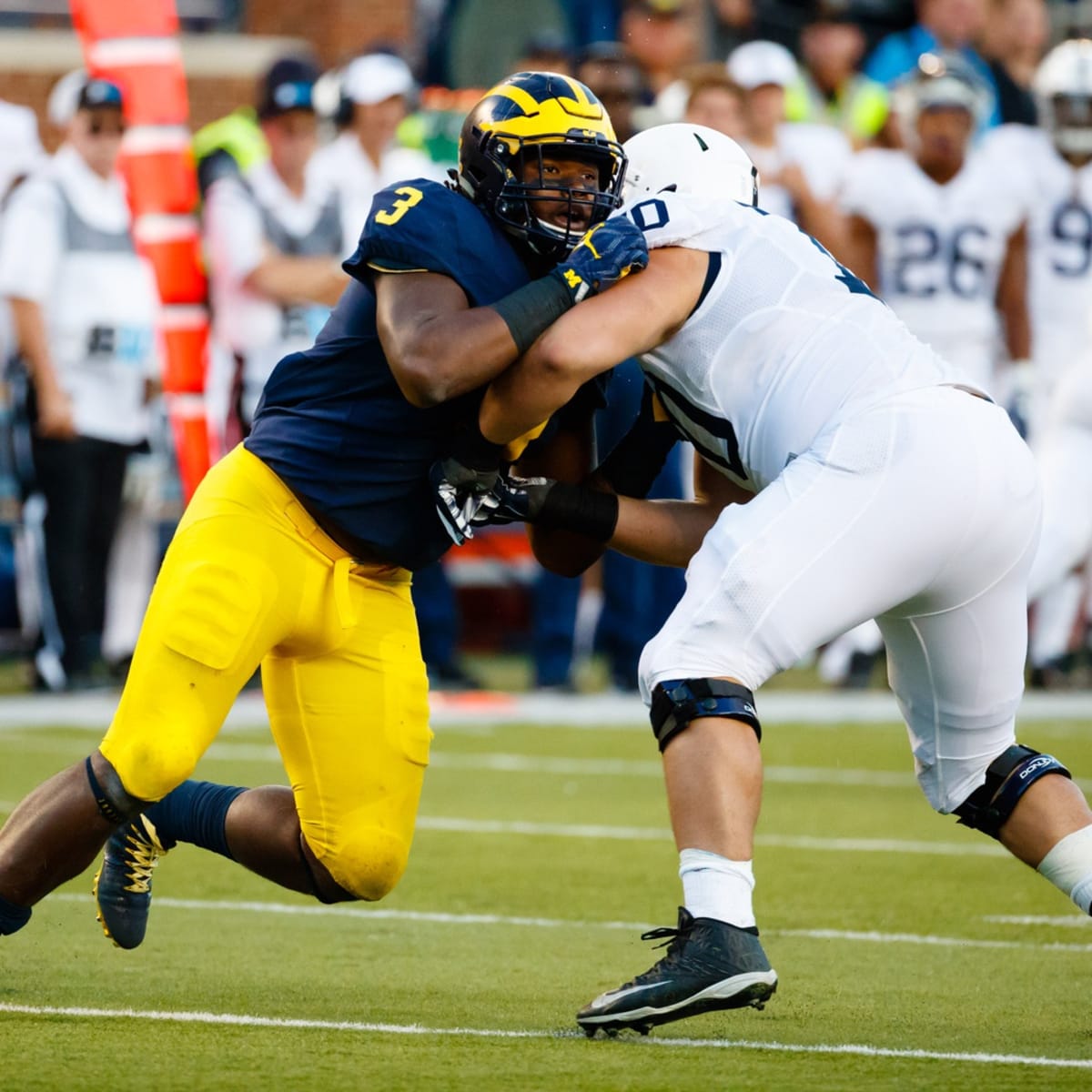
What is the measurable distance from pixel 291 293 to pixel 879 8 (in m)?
6.77

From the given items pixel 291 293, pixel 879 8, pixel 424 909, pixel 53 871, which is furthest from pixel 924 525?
pixel 879 8

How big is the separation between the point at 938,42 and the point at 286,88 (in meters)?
4.23

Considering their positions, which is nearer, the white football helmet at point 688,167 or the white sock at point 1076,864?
the white sock at point 1076,864

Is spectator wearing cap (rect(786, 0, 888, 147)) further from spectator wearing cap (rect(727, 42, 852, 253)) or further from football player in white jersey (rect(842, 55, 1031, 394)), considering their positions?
football player in white jersey (rect(842, 55, 1031, 394))

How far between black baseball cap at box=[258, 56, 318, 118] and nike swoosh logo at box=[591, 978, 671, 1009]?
6549mm

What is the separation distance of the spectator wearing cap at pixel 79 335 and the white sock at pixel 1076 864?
6.30m

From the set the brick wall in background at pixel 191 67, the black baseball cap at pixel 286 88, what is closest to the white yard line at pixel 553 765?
the black baseball cap at pixel 286 88

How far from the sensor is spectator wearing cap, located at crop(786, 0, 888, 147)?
12438 mm

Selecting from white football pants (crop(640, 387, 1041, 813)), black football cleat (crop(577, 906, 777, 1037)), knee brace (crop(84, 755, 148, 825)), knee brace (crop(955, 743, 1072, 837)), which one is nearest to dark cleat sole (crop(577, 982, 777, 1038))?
black football cleat (crop(577, 906, 777, 1037))

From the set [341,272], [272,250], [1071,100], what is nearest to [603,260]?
[341,272]

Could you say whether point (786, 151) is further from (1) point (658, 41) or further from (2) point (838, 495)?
(2) point (838, 495)

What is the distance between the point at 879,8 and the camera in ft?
49.9

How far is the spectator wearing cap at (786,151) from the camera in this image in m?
10.5

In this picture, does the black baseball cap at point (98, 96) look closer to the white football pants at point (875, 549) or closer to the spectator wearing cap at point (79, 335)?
the spectator wearing cap at point (79, 335)
